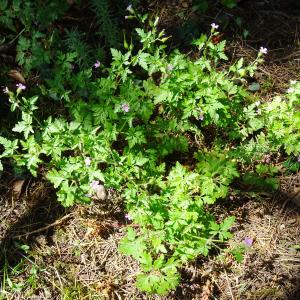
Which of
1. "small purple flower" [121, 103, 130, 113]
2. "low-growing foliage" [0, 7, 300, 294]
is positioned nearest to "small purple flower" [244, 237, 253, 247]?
"low-growing foliage" [0, 7, 300, 294]

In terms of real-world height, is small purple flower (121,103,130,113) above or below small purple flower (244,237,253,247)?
above

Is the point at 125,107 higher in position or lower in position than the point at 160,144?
higher

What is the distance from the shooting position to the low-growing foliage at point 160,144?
249 centimetres

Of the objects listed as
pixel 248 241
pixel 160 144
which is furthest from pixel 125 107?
pixel 248 241

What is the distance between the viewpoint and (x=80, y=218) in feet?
9.71

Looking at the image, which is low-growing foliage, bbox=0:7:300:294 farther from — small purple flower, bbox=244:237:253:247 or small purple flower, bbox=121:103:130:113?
small purple flower, bbox=244:237:253:247

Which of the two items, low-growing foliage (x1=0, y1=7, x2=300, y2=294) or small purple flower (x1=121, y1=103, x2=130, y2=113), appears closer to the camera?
low-growing foliage (x1=0, y1=7, x2=300, y2=294)

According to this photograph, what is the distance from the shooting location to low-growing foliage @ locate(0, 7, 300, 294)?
8.18 ft

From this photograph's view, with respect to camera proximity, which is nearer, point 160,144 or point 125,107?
point 125,107

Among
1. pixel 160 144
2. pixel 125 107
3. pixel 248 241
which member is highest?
pixel 125 107

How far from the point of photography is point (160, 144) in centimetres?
296

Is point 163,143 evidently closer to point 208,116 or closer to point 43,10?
point 208,116

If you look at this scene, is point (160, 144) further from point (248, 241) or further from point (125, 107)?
point (248, 241)

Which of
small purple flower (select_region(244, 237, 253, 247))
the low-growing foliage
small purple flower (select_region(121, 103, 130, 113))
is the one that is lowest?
small purple flower (select_region(244, 237, 253, 247))
